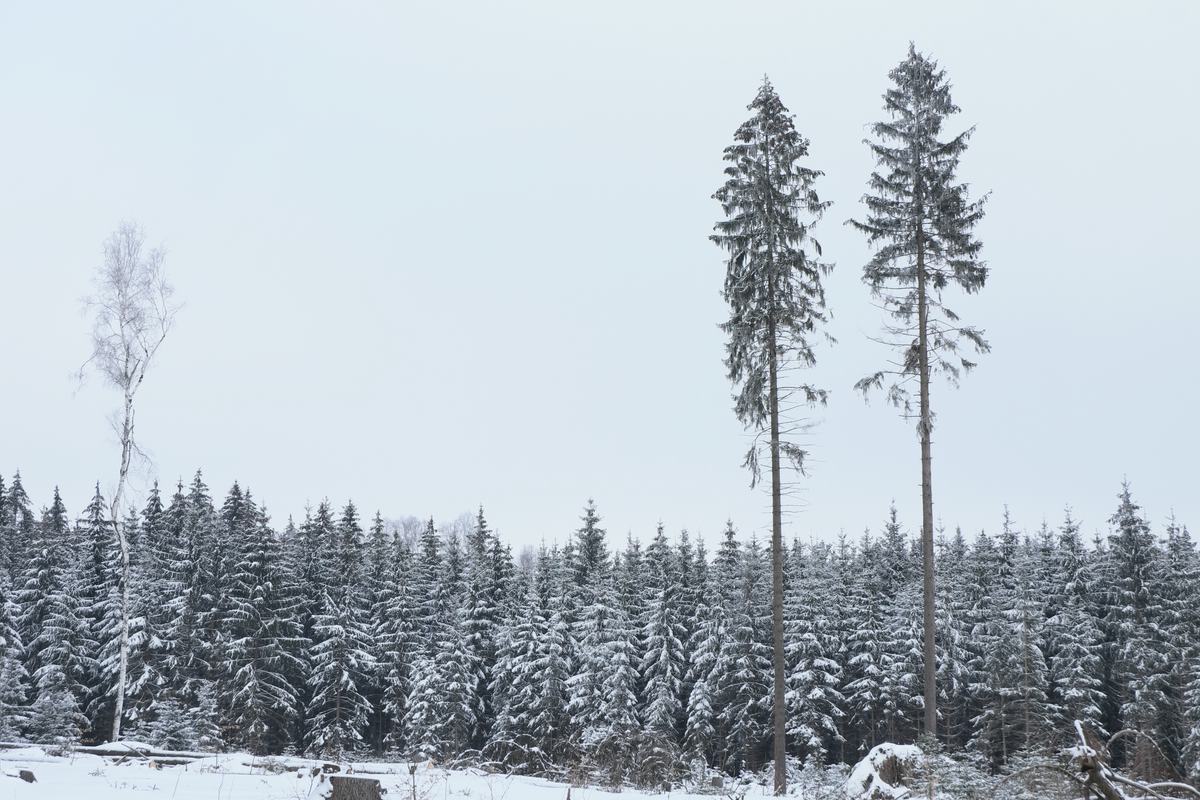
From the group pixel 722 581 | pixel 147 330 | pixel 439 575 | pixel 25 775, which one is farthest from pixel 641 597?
pixel 25 775

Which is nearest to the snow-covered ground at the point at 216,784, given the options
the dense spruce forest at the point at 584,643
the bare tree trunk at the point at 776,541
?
the bare tree trunk at the point at 776,541

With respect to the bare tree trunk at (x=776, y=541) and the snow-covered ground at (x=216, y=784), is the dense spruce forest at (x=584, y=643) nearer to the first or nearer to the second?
the bare tree trunk at (x=776, y=541)

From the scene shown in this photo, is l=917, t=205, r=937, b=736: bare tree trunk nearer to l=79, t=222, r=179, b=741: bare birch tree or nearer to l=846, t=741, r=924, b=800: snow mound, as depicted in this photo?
l=846, t=741, r=924, b=800: snow mound

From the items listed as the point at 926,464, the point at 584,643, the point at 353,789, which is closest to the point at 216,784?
the point at 353,789

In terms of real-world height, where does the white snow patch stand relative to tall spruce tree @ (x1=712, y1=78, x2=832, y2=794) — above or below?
below

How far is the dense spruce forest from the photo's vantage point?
140 ft

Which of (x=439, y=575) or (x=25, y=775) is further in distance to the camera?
(x=439, y=575)

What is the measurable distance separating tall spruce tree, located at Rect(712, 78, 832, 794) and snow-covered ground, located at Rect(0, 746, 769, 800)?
37.8 ft

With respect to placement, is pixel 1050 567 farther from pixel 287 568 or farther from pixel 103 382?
pixel 103 382

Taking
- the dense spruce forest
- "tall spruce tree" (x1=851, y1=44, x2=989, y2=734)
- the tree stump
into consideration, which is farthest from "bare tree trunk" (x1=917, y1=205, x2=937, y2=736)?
the dense spruce forest

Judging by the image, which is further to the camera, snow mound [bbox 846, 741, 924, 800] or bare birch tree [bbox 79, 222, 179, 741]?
bare birch tree [bbox 79, 222, 179, 741]

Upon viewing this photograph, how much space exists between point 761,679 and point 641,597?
8628 mm

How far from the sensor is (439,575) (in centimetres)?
5462

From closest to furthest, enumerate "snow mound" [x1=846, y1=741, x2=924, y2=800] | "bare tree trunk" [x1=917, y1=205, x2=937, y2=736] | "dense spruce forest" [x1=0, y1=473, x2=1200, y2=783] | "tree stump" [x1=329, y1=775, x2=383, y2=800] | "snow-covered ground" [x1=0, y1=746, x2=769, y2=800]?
"tree stump" [x1=329, y1=775, x2=383, y2=800], "snow-covered ground" [x1=0, y1=746, x2=769, y2=800], "snow mound" [x1=846, y1=741, x2=924, y2=800], "bare tree trunk" [x1=917, y1=205, x2=937, y2=736], "dense spruce forest" [x1=0, y1=473, x2=1200, y2=783]
